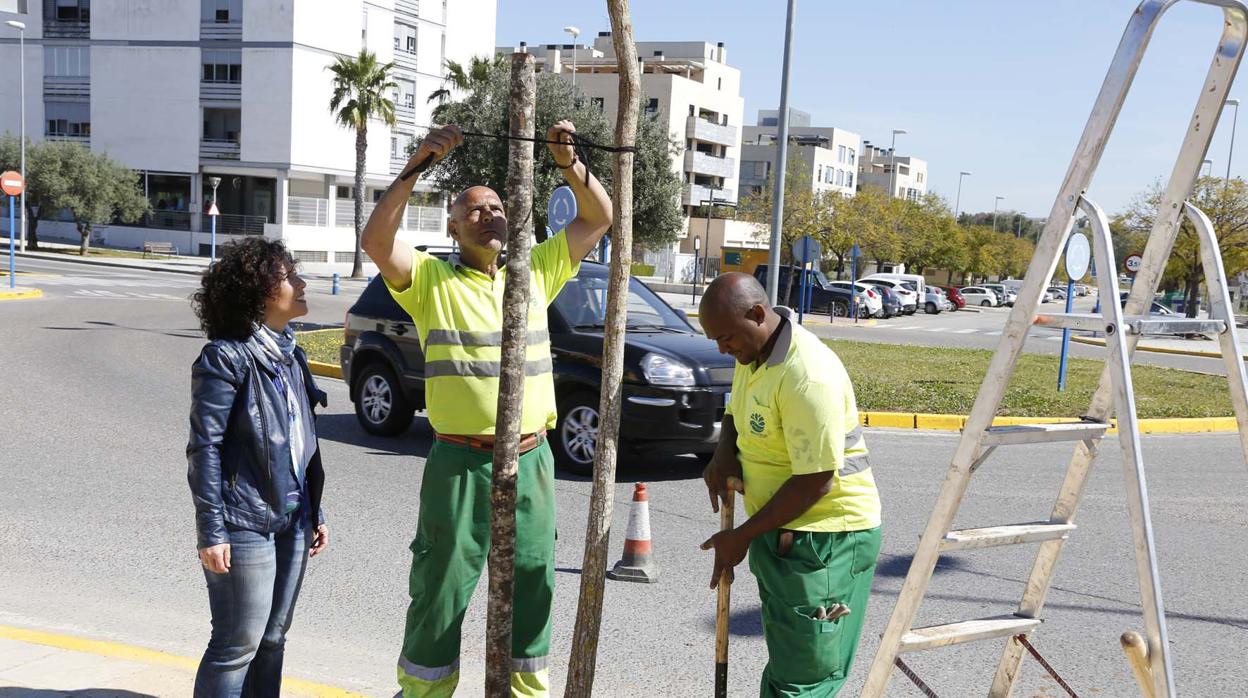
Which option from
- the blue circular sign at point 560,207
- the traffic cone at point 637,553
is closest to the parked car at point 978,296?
the blue circular sign at point 560,207

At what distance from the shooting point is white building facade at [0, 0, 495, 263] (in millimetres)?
50250

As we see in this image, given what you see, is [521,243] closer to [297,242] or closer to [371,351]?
[371,351]

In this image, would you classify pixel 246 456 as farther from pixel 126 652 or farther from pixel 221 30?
pixel 221 30

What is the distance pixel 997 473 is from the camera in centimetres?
975

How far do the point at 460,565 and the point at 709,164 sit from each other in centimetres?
7638

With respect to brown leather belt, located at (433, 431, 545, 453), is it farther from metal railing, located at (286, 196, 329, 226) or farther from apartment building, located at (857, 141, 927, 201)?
apartment building, located at (857, 141, 927, 201)

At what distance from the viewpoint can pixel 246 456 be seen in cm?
342

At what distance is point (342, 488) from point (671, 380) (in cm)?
262

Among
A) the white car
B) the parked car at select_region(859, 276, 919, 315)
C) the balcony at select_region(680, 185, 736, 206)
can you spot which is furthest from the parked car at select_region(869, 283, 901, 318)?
the balcony at select_region(680, 185, 736, 206)

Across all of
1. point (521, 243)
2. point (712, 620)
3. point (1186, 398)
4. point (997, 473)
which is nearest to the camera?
point (521, 243)

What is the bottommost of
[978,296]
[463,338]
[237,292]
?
[978,296]

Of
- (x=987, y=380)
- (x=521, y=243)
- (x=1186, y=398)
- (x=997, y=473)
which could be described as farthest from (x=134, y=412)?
(x=1186, y=398)

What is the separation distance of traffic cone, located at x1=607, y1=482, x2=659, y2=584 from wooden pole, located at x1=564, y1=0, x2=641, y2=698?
8.73 feet

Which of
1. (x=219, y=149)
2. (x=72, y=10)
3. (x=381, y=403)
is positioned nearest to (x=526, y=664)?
(x=381, y=403)
